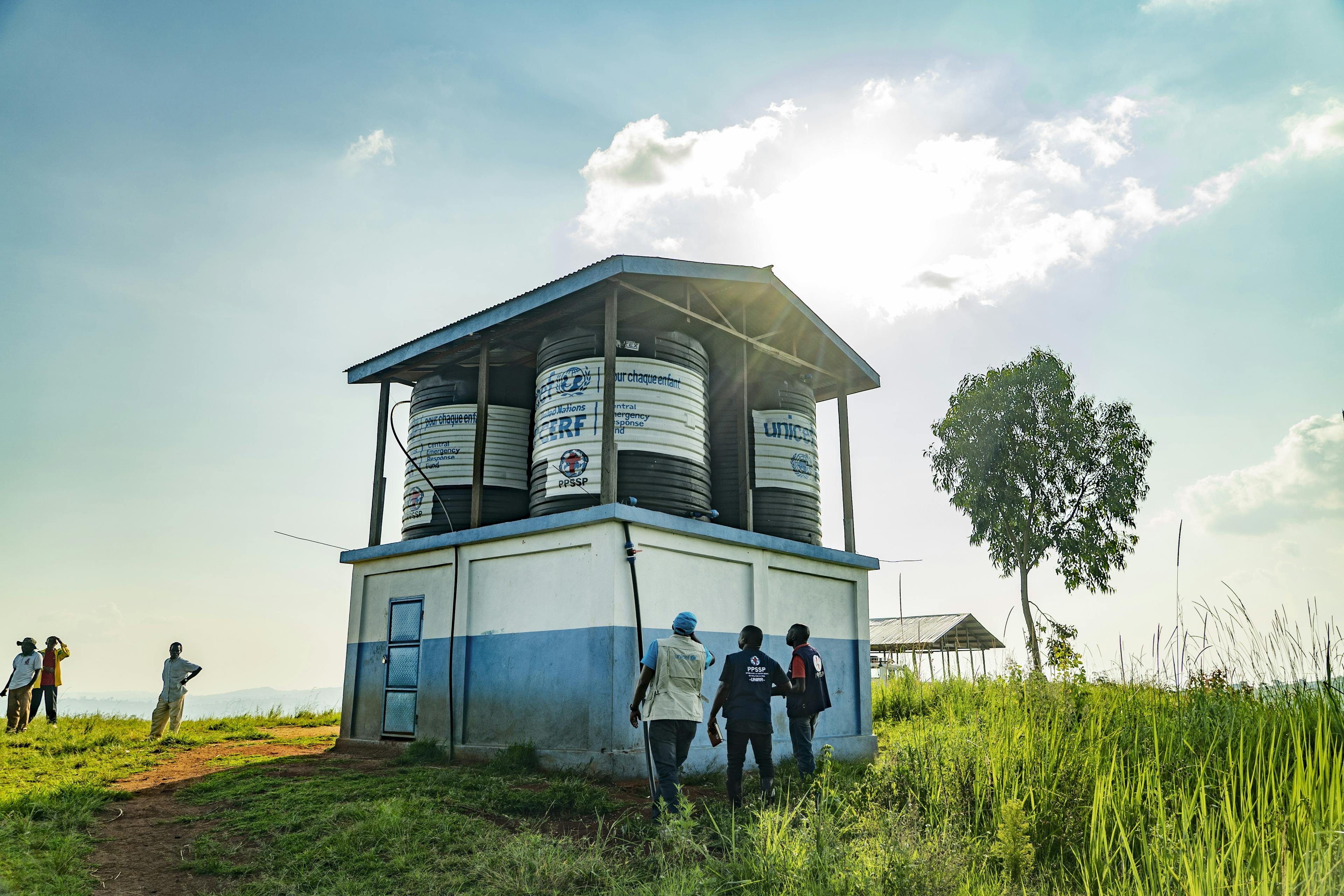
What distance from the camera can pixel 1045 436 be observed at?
24.0 metres

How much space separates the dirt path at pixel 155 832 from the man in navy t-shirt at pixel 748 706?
4.47 meters

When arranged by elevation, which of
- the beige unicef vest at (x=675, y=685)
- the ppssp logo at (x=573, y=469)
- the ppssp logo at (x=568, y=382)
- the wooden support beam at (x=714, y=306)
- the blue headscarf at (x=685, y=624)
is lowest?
the beige unicef vest at (x=675, y=685)

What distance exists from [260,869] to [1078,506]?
74.1 feet

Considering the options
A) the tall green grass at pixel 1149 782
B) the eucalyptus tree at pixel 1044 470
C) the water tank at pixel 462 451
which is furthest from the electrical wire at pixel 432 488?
the eucalyptus tree at pixel 1044 470

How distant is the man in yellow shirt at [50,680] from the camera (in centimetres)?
1642

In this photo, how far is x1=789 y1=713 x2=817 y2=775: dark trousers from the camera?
953 cm

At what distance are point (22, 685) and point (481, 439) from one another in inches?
411

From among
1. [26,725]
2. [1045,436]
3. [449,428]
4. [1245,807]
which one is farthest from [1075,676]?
[26,725]

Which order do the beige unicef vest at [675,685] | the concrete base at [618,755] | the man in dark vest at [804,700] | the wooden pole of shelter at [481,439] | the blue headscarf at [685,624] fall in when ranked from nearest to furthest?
the beige unicef vest at [675,685] → the blue headscarf at [685,624] → the man in dark vest at [804,700] → the concrete base at [618,755] → the wooden pole of shelter at [481,439]

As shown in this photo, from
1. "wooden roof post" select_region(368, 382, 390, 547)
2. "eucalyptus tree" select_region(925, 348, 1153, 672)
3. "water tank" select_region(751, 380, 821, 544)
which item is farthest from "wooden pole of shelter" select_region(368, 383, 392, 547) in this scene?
"eucalyptus tree" select_region(925, 348, 1153, 672)

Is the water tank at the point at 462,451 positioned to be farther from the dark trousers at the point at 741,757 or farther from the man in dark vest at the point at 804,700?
the dark trousers at the point at 741,757

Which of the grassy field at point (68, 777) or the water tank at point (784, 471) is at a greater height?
the water tank at point (784, 471)

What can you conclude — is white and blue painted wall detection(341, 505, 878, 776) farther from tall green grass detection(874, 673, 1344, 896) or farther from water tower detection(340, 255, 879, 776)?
tall green grass detection(874, 673, 1344, 896)

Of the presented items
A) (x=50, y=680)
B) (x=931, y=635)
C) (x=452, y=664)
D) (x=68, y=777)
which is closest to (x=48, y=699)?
(x=50, y=680)
